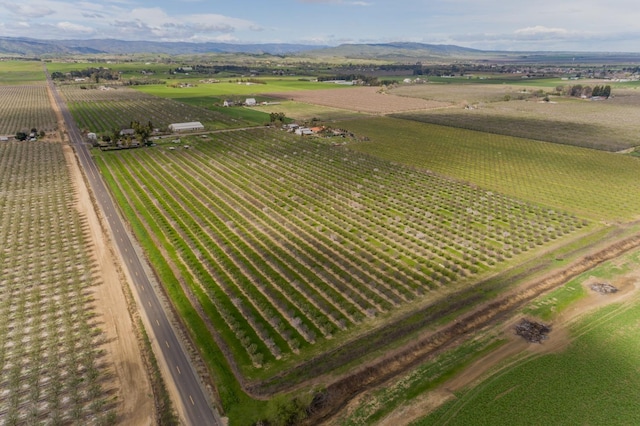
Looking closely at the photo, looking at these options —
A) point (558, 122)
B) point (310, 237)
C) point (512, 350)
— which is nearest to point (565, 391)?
point (512, 350)

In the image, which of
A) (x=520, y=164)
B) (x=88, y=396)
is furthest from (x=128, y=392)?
(x=520, y=164)

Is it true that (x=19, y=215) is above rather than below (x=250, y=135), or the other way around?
below

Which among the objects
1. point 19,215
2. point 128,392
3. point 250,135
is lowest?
point 128,392

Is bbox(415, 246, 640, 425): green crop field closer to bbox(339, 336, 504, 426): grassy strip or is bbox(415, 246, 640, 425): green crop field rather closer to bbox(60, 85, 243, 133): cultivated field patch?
bbox(339, 336, 504, 426): grassy strip

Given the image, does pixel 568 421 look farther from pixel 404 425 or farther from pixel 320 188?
pixel 320 188

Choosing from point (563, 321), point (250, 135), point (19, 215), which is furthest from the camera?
point (250, 135)

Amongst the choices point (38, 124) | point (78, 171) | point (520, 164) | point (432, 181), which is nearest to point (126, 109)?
point (38, 124)

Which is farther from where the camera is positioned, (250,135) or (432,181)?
(250,135)

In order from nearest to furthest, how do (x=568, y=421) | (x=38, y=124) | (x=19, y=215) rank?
(x=568, y=421) → (x=19, y=215) → (x=38, y=124)

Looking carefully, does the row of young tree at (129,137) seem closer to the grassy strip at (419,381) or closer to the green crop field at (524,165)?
the green crop field at (524,165)
